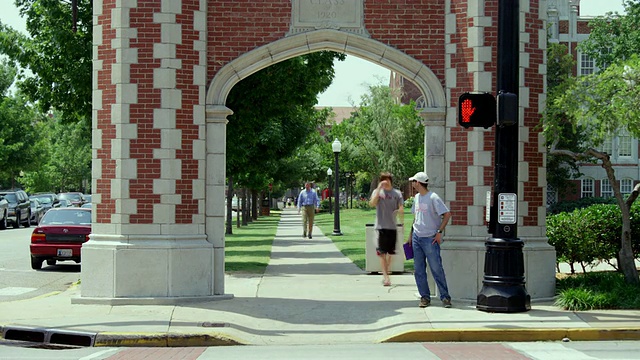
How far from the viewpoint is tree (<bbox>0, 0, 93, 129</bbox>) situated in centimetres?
1797

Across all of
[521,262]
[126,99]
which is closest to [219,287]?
[126,99]

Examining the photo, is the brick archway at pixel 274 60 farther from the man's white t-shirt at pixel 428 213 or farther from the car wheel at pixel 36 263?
the car wheel at pixel 36 263

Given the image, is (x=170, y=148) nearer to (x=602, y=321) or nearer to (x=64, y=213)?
(x=602, y=321)

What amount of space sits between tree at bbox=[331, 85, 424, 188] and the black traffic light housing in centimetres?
5512

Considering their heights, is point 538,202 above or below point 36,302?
above

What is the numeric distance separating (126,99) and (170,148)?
0.95 meters

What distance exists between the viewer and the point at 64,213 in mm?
21078

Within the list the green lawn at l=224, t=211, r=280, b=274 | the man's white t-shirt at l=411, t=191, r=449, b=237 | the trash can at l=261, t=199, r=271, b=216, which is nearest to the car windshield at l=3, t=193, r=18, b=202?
the green lawn at l=224, t=211, r=280, b=274

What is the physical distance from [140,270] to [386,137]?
56.7 m

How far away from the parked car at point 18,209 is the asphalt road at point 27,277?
55.4 ft

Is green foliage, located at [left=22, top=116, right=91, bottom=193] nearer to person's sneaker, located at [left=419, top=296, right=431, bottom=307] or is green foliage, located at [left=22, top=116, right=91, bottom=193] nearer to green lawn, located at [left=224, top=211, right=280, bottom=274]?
green lawn, located at [left=224, top=211, right=280, bottom=274]

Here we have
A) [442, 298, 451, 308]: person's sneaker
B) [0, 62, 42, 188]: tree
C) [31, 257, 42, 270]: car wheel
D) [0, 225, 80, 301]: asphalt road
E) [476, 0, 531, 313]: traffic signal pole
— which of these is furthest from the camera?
[0, 62, 42, 188]: tree

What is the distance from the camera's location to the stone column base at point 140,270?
12.4 meters

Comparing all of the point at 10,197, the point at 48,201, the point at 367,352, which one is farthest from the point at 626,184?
the point at 367,352
